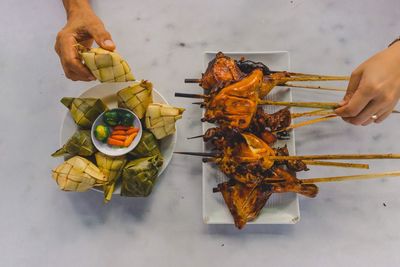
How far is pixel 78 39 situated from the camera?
164 cm

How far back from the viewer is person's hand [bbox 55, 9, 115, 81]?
1.57 meters

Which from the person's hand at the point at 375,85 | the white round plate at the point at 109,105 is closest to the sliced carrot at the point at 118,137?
the white round plate at the point at 109,105

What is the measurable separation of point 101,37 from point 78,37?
0.11 m

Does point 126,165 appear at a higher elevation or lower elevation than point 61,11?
lower

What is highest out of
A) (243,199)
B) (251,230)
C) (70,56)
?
(70,56)

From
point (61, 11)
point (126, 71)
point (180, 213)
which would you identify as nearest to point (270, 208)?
point (180, 213)

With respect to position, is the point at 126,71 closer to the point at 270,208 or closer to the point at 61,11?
the point at 61,11

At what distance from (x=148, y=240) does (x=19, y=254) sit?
0.63m

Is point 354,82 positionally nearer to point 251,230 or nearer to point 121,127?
point 251,230

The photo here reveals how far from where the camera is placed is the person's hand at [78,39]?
1565 mm

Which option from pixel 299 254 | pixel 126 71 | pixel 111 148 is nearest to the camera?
pixel 126 71

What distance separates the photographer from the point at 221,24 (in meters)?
2.06

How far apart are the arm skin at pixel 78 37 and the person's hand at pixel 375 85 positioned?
954mm

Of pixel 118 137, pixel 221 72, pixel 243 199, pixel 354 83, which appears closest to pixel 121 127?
pixel 118 137
